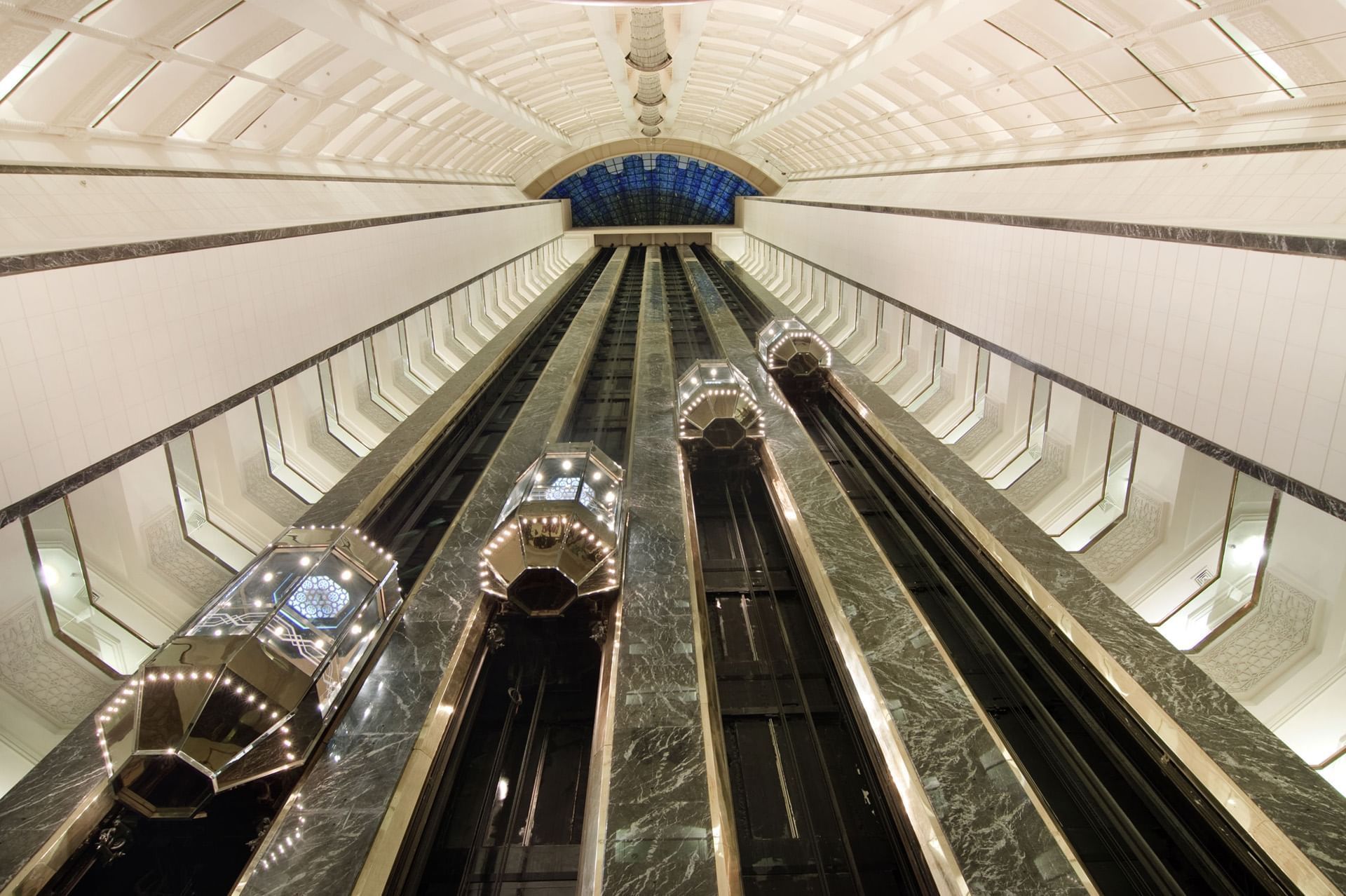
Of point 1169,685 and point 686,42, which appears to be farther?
point 686,42

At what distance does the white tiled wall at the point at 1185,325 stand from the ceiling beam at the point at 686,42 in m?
4.92

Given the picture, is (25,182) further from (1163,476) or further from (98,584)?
→ (1163,476)

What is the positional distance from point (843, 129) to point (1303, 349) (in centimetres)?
1408

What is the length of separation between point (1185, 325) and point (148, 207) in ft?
25.7

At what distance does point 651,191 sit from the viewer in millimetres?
36219

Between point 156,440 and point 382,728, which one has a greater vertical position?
point 156,440

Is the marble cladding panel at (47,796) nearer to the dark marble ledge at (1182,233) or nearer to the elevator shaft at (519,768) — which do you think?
the elevator shaft at (519,768)

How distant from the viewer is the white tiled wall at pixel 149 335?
400 centimetres

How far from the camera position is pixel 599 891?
291 centimetres

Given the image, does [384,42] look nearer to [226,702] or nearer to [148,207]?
[148,207]

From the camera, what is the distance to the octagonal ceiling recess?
16.7 ft

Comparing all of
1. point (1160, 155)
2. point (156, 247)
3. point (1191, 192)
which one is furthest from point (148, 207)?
point (1160, 155)

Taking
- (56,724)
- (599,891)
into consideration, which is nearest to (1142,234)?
(599,891)

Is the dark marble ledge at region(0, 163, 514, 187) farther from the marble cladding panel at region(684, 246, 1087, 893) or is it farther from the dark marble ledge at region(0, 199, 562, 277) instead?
the marble cladding panel at region(684, 246, 1087, 893)
